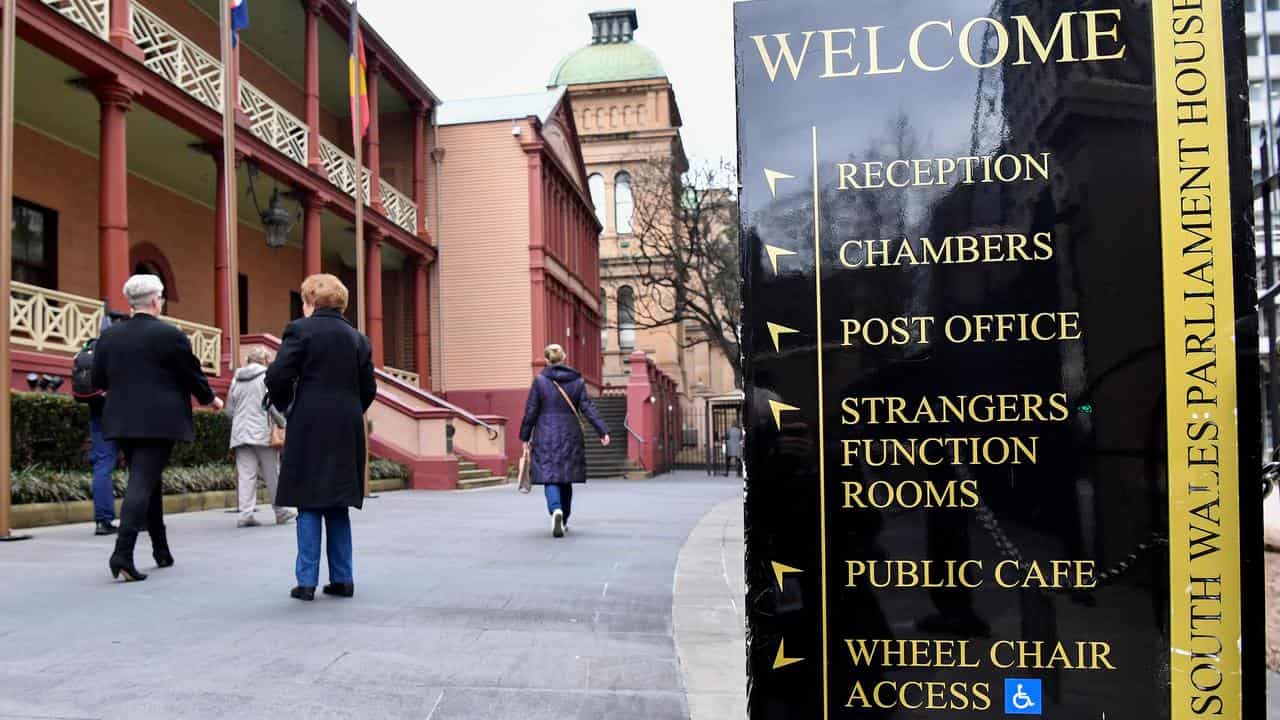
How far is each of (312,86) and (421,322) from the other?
827 centimetres

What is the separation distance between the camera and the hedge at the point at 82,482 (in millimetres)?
9766

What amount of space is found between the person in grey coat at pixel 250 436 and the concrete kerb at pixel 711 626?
168 inches

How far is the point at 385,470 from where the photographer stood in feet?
Result: 58.5

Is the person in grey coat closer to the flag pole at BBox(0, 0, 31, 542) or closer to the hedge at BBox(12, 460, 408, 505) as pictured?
the hedge at BBox(12, 460, 408, 505)

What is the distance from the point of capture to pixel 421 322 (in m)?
27.7

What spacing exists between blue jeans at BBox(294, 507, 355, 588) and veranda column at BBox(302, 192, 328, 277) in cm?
1554

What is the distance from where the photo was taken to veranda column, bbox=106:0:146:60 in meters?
14.7

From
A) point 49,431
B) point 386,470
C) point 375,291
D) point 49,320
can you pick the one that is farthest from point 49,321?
point 375,291

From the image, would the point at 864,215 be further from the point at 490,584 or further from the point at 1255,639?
the point at 490,584

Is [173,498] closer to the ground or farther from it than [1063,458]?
closer to the ground

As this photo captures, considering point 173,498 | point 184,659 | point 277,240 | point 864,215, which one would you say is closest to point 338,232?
point 277,240

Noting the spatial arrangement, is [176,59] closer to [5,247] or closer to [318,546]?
[5,247]

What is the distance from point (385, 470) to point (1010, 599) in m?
16.7

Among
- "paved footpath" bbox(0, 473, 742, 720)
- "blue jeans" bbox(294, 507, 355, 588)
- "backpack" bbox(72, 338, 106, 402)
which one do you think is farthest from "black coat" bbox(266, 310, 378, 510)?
"backpack" bbox(72, 338, 106, 402)
